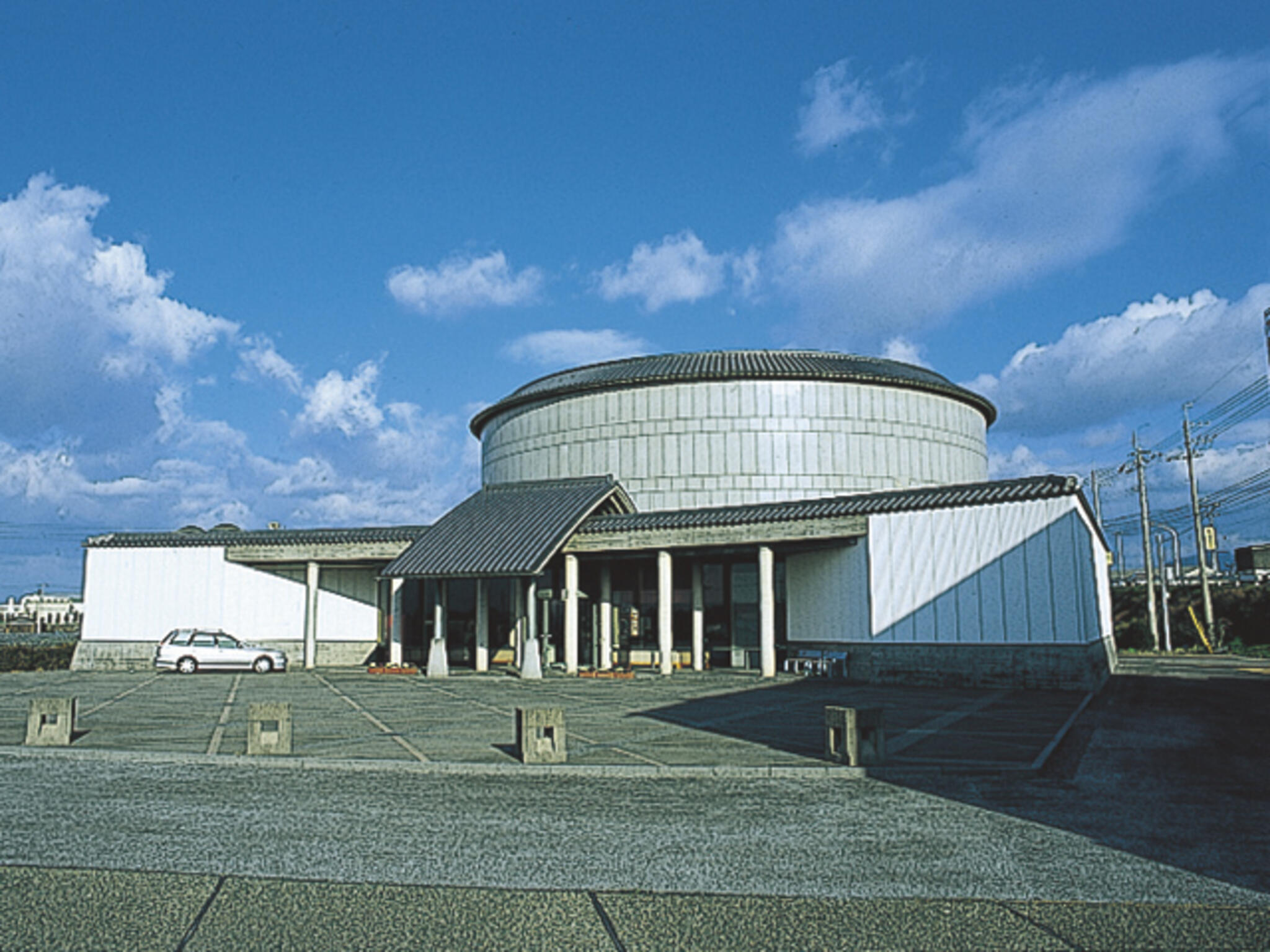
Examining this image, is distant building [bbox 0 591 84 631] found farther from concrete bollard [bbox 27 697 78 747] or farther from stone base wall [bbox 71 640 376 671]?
concrete bollard [bbox 27 697 78 747]

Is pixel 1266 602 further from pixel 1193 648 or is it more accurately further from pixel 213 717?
pixel 213 717

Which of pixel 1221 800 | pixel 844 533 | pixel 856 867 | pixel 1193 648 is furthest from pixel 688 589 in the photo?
pixel 1193 648

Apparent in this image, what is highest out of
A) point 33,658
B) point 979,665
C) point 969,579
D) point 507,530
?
point 507,530

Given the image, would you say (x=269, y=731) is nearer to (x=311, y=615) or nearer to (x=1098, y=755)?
(x=1098, y=755)

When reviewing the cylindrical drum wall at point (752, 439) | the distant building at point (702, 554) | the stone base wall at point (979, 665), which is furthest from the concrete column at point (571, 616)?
the cylindrical drum wall at point (752, 439)

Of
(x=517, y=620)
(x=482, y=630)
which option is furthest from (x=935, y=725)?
(x=517, y=620)

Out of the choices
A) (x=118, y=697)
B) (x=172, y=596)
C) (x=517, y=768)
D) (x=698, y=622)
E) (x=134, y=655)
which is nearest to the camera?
(x=517, y=768)

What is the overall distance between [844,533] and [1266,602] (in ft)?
135

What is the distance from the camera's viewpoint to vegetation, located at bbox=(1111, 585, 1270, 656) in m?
56.4

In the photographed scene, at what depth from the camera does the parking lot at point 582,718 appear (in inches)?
544

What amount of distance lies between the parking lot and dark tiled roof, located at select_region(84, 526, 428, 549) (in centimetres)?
694

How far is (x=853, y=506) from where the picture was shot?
1142 inches

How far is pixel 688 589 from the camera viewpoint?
3578 cm

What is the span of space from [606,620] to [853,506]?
9.90 meters
